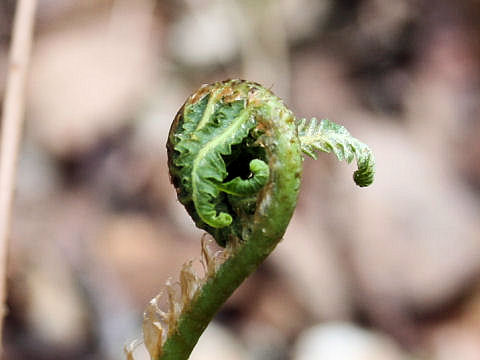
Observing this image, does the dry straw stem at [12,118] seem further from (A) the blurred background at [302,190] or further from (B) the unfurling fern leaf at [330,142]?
(A) the blurred background at [302,190]

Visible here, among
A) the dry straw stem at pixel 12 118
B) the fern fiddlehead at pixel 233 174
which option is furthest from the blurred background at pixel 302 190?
the fern fiddlehead at pixel 233 174

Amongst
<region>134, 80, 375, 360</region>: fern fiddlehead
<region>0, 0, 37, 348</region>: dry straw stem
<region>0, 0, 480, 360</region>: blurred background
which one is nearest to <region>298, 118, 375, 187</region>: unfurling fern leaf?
<region>134, 80, 375, 360</region>: fern fiddlehead

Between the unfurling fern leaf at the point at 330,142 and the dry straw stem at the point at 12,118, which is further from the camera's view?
the dry straw stem at the point at 12,118

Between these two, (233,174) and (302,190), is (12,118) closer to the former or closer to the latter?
(233,174)

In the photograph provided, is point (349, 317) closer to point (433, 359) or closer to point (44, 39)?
point (433, 359)

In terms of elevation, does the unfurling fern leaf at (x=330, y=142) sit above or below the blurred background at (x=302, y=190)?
below

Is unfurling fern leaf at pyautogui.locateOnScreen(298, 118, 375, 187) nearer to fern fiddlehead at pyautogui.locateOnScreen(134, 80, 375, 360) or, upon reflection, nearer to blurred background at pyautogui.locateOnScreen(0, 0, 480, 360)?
fern fiddlehead at pyautogui.locateOnScreen(134, 80, 375, 360)

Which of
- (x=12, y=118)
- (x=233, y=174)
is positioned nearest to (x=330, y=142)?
(x=233, y=174)
